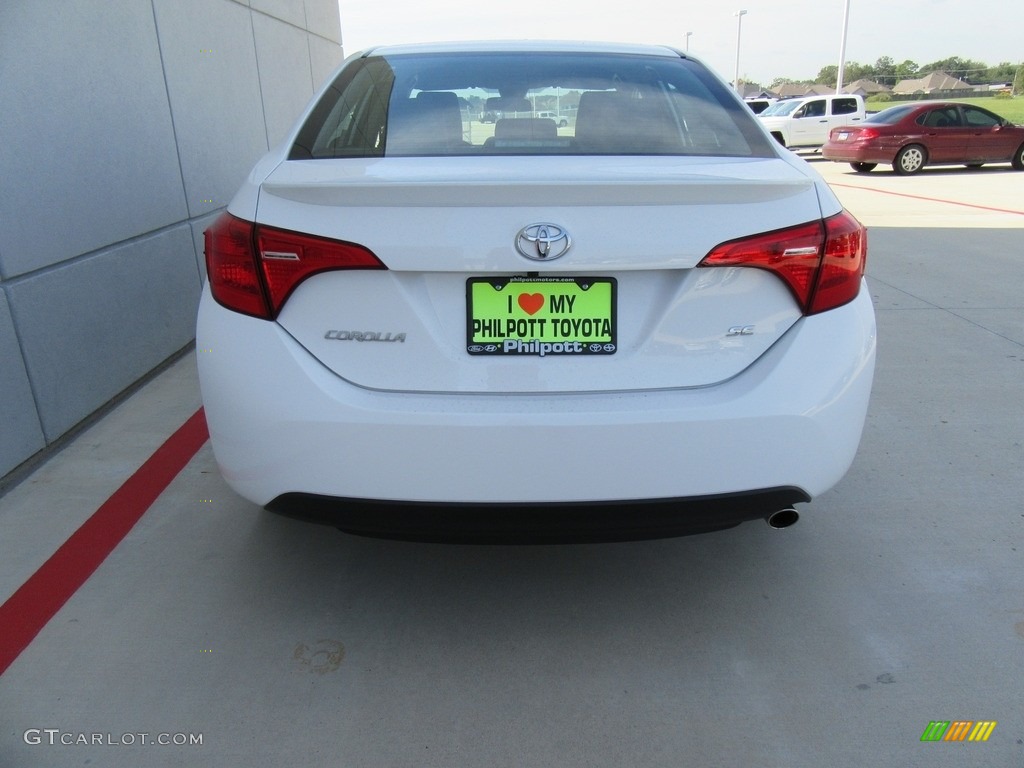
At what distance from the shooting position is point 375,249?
1921 mm

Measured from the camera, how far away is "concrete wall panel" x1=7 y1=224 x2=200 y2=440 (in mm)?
3496

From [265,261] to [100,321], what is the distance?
242cm

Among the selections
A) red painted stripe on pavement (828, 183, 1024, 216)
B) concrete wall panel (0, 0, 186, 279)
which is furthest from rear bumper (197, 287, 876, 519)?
red painted stripe on pavement (828, 183, 1024, 216)

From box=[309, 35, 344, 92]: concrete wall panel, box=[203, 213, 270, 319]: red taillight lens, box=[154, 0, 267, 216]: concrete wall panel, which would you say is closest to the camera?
box=[203, 213, 270, 319]: red taillight lens

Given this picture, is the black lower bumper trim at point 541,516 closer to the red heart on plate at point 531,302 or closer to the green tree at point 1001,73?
the red heart on plate at point 531,302

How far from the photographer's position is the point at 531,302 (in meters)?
1.95

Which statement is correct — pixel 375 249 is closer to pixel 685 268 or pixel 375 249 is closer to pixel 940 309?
pixel 685 268

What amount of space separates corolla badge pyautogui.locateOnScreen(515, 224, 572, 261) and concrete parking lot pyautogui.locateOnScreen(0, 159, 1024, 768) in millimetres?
1113

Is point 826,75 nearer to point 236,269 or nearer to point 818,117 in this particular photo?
point 818,117

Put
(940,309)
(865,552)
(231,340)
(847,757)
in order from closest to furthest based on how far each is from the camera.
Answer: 1. (847,757)
2. (231,340)
3. (865,552)
4. (940,309)

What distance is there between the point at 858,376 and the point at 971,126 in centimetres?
1792

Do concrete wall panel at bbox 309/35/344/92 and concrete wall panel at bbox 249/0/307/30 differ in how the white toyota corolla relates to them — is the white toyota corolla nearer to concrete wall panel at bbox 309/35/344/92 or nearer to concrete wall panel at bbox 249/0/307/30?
concrete wall panel at bbox 249/0/307/30

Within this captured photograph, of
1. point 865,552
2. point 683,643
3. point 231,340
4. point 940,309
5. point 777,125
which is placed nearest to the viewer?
point 231,340

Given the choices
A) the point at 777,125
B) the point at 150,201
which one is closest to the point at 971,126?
the point at 777,125
